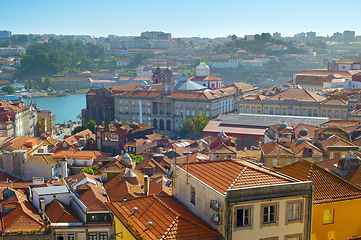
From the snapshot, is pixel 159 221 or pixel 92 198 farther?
pixel 92 198

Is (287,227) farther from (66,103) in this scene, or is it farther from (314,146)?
(66,103)

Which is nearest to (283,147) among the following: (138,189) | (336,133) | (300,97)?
(336,133)

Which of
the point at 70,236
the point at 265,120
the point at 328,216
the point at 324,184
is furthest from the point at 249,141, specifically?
the point at 328,216

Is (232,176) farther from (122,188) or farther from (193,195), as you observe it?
(122,188)

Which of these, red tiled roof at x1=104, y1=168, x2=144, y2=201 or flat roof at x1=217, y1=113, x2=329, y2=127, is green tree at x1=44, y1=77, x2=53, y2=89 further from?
red tiled roof at x1=104, y1=168, x2=144, y2=201

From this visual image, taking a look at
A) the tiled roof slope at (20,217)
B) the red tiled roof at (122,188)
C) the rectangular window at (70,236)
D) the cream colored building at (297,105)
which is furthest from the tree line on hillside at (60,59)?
the rectangular window at (70,236)

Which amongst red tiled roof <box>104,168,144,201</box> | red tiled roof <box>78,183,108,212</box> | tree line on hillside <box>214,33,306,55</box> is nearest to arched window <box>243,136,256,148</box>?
red tiled roof <box>104,168,144,201</box>

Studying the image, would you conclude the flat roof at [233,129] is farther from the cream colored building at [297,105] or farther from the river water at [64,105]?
the river water at [64,105]
